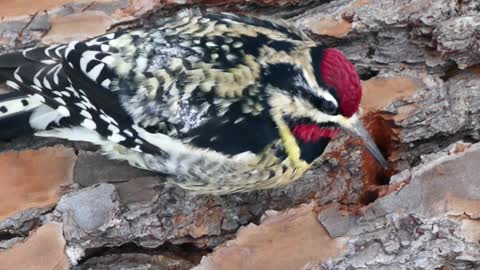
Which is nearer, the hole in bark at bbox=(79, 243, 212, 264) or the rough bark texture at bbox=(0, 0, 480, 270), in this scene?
the rough bark texture at bbox=(0, 0, 480, 270)

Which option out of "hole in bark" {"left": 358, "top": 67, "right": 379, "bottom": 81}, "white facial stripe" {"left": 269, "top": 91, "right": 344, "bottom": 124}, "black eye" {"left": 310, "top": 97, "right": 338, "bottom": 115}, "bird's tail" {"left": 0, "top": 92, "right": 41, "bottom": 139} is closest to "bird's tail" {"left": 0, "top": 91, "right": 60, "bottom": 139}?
"bird's tail" {"left": 0, "top": 92, "right": 41, "bottom": 139}

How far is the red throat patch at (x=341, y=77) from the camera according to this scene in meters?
2.57

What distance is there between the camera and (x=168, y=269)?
112 inches

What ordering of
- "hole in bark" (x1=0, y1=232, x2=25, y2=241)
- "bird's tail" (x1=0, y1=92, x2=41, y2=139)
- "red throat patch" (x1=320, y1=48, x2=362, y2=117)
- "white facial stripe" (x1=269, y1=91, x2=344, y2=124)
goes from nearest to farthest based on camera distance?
"red throat patch" (x1=320, y1=48, x2=362, y2=117)
"white facial stripe" (x1=269, y1=91, x2=344, y2=124)
"hole in bark" (x1=0, y1=232, x2=25, y2=241)
"bird's tail" (x1=0, y1=92, x2=41, y2=139)

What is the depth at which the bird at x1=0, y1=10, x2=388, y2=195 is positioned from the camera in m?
2.70

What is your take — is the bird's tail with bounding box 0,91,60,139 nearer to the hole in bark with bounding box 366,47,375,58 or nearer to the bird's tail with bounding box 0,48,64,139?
the bird's tail with bounding box 0,48,64,139

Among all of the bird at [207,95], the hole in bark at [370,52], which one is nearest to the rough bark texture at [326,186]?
the hole in bark at [370,52]

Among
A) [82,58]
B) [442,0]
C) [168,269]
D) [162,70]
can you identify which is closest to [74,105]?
[82,58]

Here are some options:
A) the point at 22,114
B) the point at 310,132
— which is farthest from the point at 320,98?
the point at 22,114

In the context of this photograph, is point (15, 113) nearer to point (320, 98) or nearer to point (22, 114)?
point (22, 114)

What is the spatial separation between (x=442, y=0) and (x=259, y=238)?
1.05 metres

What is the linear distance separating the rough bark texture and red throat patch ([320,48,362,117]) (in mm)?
318

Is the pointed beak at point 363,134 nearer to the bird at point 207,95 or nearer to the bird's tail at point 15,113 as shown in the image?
the bird at point 207,95

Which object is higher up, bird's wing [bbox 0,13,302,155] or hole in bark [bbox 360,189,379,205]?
bird's wing [bbox 0,13,302,155]
